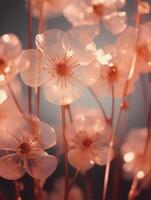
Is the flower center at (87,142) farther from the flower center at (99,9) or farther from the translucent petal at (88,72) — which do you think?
the flower center at (99,9)

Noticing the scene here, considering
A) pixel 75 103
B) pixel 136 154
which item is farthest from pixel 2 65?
pixel 75 103

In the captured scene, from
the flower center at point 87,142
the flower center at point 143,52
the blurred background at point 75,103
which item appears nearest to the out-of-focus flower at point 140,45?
the flower center at point 143,52

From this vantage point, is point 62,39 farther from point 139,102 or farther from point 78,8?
point 139,102

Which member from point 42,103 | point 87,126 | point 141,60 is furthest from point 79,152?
point 42,103

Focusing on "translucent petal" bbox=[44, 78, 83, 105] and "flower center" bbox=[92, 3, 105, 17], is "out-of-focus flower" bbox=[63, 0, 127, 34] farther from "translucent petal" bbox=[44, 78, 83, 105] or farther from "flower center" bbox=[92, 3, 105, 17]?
"translucent petal" bbox=[44, 78, 83, 105]

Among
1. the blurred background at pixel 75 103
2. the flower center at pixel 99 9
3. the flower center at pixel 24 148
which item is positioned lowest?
the blurred background at pixel 75 103
